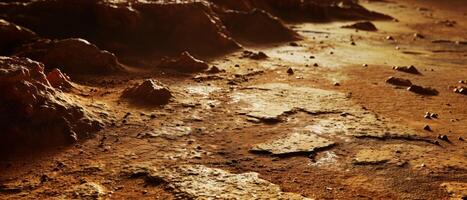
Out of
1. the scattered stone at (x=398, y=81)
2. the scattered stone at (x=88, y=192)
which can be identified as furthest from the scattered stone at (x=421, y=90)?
the scattered stone at (x=88, y=192)

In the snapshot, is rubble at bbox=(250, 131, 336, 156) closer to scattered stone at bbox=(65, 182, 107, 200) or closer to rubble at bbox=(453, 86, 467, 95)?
scattered stone at bbox=(65, 182, 107, 200)

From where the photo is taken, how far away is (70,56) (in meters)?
5.70

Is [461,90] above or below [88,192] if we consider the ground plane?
above

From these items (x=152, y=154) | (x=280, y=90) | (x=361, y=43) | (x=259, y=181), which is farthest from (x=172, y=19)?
(x=259, y=181)

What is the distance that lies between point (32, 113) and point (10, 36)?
2684 millimetres

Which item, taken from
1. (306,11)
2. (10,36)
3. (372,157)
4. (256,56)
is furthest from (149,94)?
(306,11)

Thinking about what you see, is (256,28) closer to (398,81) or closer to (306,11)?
(398,81)

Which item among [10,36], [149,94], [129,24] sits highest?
[129,24]

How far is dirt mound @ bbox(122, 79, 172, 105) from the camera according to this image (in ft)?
15.4

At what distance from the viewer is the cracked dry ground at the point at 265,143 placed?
311cm

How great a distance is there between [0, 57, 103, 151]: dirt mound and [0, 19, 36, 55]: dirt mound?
7.11 ft

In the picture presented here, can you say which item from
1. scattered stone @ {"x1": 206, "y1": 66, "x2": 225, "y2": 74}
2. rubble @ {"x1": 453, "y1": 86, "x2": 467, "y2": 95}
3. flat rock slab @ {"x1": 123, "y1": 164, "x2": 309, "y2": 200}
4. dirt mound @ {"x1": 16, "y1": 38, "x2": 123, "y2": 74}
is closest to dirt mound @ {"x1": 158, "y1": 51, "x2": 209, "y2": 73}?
scattered stone @ {"x1": 206, "y1": 66, "x2": 225, "y2": 74}

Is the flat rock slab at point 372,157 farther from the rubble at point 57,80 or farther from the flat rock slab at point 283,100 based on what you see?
the rubble at point 57,80

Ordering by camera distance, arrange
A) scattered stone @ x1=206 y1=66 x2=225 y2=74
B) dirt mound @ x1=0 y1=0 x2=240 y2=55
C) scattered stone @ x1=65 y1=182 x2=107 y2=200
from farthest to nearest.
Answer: dirt mound @ x1=0 y1=0 x2=240 y2=55
scattered stone @ x1=206 y1=66 x2=225 y2=74
scattered stone @ x1=65 y1=182 x2=107 y2=200
